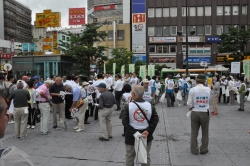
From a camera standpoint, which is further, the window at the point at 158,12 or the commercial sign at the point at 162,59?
the window at the point at 158,12

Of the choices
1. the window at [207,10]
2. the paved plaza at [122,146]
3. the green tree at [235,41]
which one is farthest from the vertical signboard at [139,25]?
the paved plaza at [122,146]

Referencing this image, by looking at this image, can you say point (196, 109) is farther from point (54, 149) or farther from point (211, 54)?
point (211, 54)

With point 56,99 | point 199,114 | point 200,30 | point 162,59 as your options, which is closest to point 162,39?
point 162,59

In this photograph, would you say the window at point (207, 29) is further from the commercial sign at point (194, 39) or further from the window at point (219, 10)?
the window at point (219, 10)

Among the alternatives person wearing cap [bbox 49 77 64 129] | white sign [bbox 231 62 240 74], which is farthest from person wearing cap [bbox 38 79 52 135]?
white sign [bbox 231 62 240 74]

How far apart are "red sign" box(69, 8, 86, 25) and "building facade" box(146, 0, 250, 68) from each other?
2131 centimetres

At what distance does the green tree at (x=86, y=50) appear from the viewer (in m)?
23.1

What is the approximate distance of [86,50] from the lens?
908 inches

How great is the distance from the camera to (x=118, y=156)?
21.9 ft

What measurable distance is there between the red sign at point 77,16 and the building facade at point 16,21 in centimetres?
2291

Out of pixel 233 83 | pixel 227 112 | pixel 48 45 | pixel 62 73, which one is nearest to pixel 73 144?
pixel 227 112

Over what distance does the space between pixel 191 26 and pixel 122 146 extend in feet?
172

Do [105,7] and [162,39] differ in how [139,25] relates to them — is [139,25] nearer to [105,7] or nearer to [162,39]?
[162,39]

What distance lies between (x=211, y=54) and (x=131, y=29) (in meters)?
16.6
